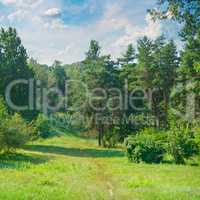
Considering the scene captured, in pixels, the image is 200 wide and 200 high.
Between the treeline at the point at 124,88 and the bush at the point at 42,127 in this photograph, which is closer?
the treeline at the point at 124,88

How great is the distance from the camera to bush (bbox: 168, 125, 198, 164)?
117 ft

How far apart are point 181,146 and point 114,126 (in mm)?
27405

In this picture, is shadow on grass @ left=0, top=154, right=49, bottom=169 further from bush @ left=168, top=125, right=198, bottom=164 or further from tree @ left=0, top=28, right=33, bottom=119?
tree @ left=0, top=28, right=33, bottom=119

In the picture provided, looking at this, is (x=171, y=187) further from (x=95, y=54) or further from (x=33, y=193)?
(x=95, y=54)

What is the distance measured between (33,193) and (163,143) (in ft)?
69.0

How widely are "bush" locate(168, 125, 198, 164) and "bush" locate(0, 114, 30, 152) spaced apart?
13.5 m

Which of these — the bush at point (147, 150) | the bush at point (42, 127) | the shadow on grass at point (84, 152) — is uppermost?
the bush at point (42, 127)

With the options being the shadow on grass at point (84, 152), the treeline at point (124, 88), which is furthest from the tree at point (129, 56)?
the shadow on grass at point (84, 152)

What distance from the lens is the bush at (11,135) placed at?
38938 mm

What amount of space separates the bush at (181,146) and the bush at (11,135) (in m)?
13.5

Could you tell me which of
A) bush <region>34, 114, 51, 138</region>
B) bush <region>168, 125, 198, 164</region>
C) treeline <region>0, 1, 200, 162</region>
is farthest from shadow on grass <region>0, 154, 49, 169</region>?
bush <region>34, 114, 51, 138</region>

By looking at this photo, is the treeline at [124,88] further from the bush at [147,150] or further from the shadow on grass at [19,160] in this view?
the shadow on grass at [19,160]

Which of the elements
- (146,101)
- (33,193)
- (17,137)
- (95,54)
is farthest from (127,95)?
(33,193)

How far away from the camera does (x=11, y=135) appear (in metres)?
39.2
